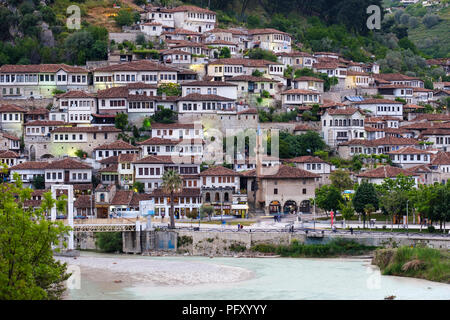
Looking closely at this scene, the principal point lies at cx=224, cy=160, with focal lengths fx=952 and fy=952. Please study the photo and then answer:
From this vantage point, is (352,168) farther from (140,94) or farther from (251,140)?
(140,94)

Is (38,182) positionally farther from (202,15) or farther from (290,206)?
(202,15)

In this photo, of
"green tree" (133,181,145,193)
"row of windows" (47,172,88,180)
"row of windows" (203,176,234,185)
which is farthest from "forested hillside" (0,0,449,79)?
"row of windows" (203,176,234,185)

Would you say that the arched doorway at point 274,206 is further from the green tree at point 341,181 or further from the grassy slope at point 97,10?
the grassy slope at point 97,10

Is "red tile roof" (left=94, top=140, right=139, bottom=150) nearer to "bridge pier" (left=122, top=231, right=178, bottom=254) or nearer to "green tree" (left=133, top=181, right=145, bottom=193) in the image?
"green tree" (left=133, top=181, right=145, bottom=193)

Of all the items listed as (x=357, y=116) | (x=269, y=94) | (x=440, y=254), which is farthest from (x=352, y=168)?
(x=440, y=254)

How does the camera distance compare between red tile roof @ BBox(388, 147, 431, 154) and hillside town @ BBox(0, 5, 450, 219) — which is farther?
red tile roof @ BBox(388, 147, 431, 154)

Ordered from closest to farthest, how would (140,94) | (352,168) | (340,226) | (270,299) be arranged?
1. (270,299)
2. (340,226)
3. (352,168)
4. (140,94)
